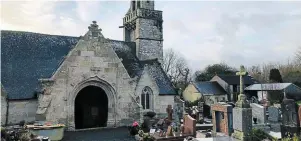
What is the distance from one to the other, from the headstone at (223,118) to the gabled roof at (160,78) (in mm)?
7640

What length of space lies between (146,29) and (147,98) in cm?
906

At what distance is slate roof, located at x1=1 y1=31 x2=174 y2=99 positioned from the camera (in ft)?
54.7

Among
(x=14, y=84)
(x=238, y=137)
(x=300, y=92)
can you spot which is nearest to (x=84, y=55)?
(x=14, y=84)

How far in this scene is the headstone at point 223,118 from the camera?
14.1 meters

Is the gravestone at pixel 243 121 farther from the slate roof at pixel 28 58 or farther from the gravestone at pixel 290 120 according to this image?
the slate roof at pixel 28 58

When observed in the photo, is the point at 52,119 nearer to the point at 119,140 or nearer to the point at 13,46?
the point at 119,140

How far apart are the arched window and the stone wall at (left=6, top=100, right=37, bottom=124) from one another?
833 centimetres

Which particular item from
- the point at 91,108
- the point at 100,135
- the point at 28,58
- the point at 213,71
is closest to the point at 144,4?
the point at 28,58

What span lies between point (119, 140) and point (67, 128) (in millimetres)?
4366

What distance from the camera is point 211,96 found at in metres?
42.6

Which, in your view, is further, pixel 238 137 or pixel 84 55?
pixel 84 55

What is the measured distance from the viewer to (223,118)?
48.8 feet

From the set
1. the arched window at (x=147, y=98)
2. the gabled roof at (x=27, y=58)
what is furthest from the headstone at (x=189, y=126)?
the gabled roof at (x=27, y=58)

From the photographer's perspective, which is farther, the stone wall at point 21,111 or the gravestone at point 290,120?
the stone wall at point 21,111
